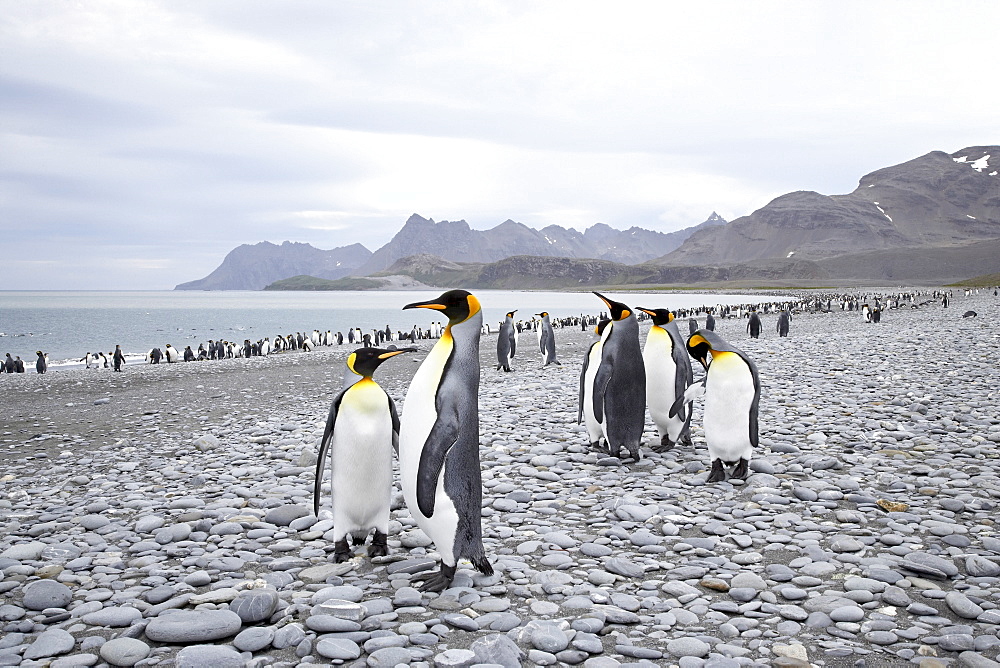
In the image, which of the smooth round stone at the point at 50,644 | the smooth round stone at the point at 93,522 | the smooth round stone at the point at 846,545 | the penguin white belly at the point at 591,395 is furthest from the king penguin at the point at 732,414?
the smooth round stone at the point at 93,522

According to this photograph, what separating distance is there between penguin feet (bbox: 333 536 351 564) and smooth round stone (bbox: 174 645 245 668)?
1092 mm

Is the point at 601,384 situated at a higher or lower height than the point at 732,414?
higher

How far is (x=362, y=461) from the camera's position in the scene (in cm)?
396

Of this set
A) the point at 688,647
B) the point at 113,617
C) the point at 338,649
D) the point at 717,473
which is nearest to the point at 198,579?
the point at 113,617

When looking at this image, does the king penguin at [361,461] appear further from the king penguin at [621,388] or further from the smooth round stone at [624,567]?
the king penguin at [621,388]

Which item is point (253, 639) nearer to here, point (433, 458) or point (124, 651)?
point (124, 651)

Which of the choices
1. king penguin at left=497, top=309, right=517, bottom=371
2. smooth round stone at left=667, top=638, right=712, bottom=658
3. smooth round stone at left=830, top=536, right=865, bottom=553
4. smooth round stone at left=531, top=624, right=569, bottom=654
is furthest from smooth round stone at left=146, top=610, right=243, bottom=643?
king penguin at left=497, top=309, right=517, bottom=371

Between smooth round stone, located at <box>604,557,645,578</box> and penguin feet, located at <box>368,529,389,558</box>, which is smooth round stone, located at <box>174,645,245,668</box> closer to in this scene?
penguin feet, located at <box>368,529,389,558</box>

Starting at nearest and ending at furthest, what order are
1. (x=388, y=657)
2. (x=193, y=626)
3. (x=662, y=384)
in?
1. (x=388, y=657)
2. (x=193, y=626)
3. (x=662, y=384)

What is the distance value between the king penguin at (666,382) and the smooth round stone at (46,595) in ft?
16.5

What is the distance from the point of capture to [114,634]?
2967 millimetres

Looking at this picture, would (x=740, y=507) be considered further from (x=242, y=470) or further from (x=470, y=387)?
(x=242, y=470)

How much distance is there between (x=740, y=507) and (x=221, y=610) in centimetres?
337

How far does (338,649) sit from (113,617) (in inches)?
45.7
